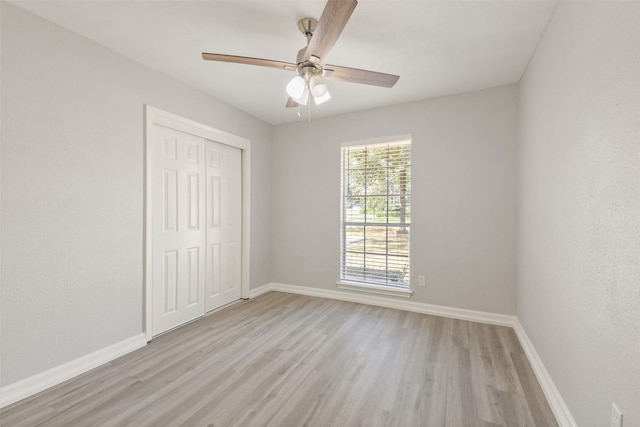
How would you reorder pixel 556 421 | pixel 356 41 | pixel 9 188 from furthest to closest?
pixel 356 41 < pixel 9 188 < pixel 556 421

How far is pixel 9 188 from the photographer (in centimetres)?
177

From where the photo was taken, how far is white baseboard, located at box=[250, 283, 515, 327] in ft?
9.84

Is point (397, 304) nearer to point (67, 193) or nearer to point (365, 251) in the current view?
point (365, 251)

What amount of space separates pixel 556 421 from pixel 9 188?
365 cm

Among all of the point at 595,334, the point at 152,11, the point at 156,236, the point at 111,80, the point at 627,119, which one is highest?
the point at 152,11

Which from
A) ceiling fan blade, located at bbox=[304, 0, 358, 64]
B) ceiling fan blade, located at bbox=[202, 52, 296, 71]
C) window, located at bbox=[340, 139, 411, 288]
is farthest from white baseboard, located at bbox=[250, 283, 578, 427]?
ceiling fan blade, located at bbox=[202, 52, 296, 71]

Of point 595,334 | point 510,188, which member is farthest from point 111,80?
point 510,188

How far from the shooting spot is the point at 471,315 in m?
3.09

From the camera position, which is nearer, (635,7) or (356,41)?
(635,7)

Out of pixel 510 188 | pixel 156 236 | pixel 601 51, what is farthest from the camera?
pixel 510 188

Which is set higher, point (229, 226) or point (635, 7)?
point (635, 7)

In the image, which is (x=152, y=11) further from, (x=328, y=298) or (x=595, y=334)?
(x=328, y=298)

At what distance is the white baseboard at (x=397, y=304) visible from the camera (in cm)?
300

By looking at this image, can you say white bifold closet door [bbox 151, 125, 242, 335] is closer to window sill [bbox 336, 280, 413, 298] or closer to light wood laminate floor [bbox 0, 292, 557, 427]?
light wood laminate floor [bbox 0, 292, 557, 427]
